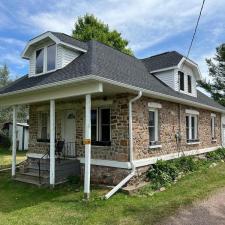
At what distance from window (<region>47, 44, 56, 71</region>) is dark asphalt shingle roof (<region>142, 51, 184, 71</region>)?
18.7 ft

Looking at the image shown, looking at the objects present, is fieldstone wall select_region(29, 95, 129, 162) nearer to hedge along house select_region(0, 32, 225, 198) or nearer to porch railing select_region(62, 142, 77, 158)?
hedge along house select_region(0, 32, 225, 198)

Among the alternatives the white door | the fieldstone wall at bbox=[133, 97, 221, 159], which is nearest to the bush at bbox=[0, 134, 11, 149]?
the white door

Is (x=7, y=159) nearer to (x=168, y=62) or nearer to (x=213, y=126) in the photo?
(x=168, y=62)

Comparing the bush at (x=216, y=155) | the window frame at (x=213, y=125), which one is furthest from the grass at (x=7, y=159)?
the window frame at (x=213, y=125)

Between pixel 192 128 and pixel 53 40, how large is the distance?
29.3 ft

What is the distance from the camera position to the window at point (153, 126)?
12.3m

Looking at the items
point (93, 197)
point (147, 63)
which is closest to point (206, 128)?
point (147, 63)

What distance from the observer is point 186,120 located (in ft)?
51.3

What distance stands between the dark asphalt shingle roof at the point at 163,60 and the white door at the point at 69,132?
211 inches

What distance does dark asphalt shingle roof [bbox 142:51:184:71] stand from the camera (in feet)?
50.2

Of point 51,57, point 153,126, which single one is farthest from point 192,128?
point 51,57

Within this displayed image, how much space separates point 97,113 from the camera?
39.3 feet

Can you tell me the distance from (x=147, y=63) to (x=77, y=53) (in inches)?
233

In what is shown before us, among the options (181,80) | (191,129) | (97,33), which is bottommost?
(191,129)
